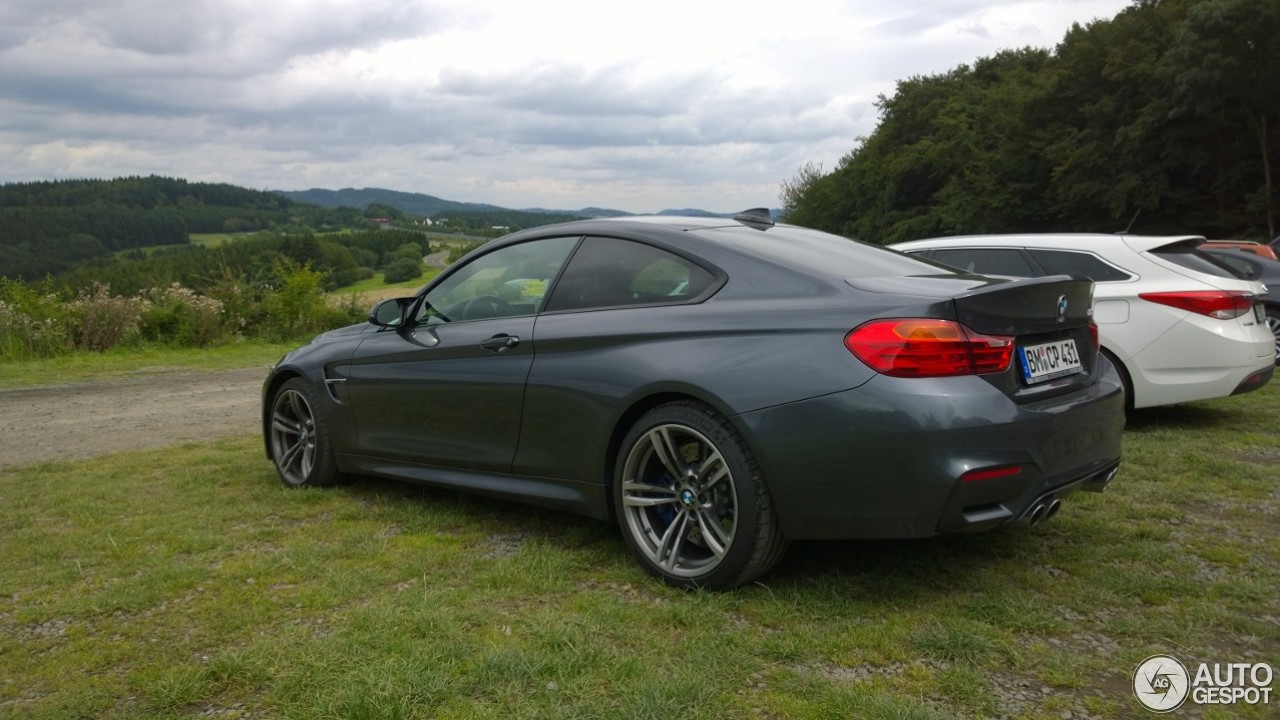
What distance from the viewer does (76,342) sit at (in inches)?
645

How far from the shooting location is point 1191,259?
6918 millimetres

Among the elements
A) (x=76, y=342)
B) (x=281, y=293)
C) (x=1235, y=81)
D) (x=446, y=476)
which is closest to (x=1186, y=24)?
(x=1235, y=81)

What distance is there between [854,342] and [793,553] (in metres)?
1.17

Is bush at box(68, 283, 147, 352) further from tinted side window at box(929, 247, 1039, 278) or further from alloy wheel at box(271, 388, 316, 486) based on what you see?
tinted side window at box(929, 247, 1039, 278)

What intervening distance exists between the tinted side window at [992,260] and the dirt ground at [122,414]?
5995mm

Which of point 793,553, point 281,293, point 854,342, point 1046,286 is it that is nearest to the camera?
point 854,342

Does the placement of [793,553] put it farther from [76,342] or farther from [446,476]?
[76,342]

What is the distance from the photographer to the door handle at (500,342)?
14.4ft

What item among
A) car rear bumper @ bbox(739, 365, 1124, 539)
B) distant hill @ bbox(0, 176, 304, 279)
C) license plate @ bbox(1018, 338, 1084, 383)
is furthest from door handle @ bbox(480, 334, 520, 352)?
distant hill @ bbox(0, 176, 304, 279)

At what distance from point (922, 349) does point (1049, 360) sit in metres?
0.68

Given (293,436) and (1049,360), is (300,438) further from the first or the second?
(1049,360)

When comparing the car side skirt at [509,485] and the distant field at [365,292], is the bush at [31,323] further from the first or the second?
the car side skirt at [509,485]

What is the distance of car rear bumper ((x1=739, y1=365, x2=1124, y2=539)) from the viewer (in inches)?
127

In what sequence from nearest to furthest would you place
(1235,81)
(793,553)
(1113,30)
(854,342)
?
(854,342) → (793,553) → (1235,81) → (1113,30)
